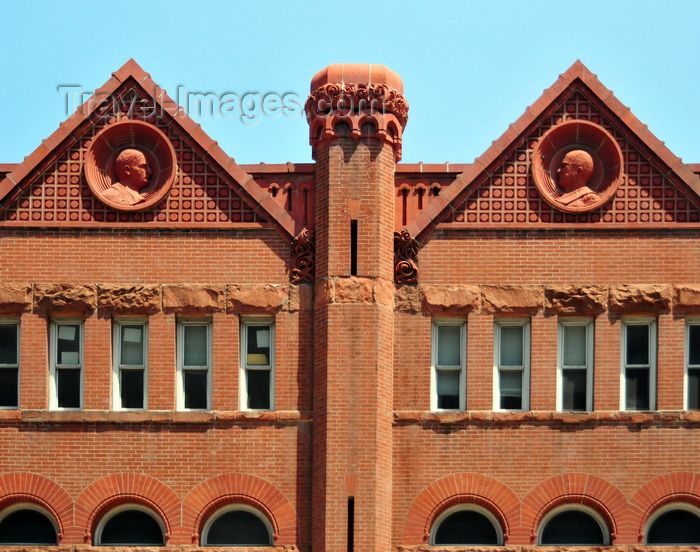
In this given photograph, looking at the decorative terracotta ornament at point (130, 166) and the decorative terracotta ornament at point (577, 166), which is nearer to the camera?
the decorative terracotta ornament at point (577, 166)

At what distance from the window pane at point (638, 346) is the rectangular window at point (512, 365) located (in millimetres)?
1874

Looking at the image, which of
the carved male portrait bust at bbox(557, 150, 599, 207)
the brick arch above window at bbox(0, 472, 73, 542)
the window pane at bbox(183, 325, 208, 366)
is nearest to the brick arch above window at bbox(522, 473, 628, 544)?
the carved male portrait bust at bbox(557, 150, 599, 207)

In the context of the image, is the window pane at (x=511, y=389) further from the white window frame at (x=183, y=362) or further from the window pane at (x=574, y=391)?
the white window frame at (x=183, y=362)

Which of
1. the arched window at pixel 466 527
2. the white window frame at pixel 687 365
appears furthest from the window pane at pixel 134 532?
the white window frame at pixel 687 365

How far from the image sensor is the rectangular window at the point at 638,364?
119 ft

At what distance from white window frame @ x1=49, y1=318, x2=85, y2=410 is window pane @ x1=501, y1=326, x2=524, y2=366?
7.79 meters

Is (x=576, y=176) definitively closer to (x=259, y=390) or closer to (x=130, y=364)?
(x=259, y=390)

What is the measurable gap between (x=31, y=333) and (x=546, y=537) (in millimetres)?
10184

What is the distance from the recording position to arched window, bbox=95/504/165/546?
118 feet

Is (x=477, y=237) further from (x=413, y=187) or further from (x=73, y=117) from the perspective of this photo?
(x=73, y=117)

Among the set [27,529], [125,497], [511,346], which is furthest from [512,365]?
[27,529]

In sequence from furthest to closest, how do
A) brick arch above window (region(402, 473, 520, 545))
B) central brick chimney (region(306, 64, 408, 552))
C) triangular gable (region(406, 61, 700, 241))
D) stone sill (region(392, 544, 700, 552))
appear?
1. triangular gable (region(406, 61, 700, 241))
2. brick arch above window (region(402, 473, 520, 545))
3. stone sill (region(392, 544, 700, 552))
4. central brick chimney (region(306, 64, 408, 552))

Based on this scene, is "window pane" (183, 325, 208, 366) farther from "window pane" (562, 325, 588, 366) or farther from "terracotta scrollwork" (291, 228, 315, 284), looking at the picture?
"window pane" (562, 325, 588, 366)

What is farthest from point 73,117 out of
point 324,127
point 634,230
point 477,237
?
point 634,230
